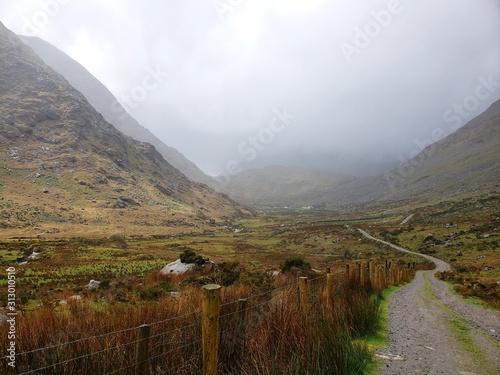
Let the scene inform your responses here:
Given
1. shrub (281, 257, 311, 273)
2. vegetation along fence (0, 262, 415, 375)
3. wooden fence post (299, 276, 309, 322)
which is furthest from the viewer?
shrub (281, 257, 311, 273)

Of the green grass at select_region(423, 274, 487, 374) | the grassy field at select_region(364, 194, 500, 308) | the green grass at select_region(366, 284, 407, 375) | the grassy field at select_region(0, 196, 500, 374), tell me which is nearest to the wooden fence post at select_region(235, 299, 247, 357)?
the grassy field at select_region(0, 196, 500, 374)

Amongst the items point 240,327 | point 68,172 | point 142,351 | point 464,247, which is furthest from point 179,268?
point 68,172

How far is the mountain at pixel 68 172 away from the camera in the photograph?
91.5 metres

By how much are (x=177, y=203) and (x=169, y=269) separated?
131919 mm

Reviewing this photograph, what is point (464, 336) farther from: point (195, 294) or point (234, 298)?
point (195, 294)

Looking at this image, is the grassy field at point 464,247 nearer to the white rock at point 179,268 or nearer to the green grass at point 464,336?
the green grass at point 464,336

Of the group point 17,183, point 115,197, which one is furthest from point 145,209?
point 17,183

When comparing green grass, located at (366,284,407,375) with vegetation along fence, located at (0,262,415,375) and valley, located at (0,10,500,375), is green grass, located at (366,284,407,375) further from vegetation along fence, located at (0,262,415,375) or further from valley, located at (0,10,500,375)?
vegetation along fence, located at (0,262,415,375)

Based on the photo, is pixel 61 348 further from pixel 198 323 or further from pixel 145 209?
pixel 145 209

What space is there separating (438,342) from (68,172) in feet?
449

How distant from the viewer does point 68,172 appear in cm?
12062

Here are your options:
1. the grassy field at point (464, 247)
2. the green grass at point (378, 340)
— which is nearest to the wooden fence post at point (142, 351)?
the green grass at point (378, 340)

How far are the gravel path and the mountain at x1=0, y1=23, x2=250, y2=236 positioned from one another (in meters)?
81.1

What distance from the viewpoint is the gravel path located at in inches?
269
